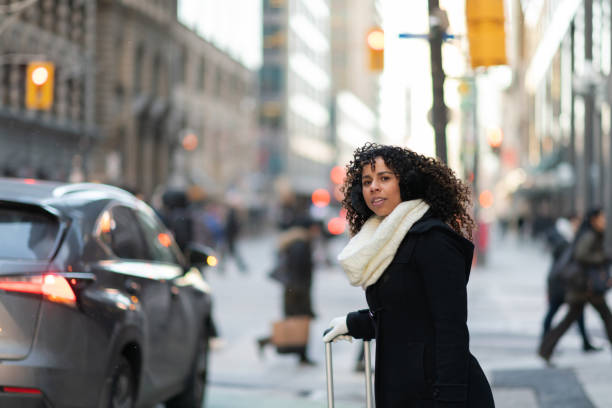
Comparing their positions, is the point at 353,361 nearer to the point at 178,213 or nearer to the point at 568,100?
the point at 178,213

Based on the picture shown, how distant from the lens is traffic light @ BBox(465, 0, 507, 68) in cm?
958

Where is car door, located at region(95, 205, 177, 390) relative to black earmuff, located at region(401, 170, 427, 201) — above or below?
below

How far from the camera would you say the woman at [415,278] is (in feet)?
12.0

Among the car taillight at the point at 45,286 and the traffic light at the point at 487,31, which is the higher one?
the traffic light at the point at 487,31

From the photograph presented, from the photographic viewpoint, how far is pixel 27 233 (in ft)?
18.0

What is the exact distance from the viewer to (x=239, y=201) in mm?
63375

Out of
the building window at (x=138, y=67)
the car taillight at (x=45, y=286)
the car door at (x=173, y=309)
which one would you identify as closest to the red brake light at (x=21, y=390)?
the car taillight at (x=45, y=286)

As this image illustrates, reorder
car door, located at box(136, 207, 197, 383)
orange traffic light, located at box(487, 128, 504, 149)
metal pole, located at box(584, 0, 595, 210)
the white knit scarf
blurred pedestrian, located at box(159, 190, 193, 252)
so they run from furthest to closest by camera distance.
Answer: metal pole, located at box(584, 0, 595, 210)
orange traffic light, located at box(487, 128, 504, 149)
blurred pedestrian, located at box(159, 190, 193, 252)
car door, located at box(136, 207, 197, 383)
the white knit scarf

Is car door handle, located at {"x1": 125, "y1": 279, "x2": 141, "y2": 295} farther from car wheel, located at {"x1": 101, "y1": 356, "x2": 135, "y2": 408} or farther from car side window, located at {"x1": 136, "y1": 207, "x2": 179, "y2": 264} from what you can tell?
car side window, located at {"x1": 136, "y1": 207, "x2": 179, "y2": 264}

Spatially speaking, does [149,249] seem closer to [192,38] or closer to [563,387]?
[563,387]

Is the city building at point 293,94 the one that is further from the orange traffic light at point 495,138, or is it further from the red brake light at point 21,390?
the red brake light at point 21,390

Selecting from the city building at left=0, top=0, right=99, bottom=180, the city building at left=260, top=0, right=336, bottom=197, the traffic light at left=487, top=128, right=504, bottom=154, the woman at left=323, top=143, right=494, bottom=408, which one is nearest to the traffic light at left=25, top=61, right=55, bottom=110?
the city building at left=0, top=0, right=99, bottom=180

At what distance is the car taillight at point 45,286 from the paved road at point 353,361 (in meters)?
3.63

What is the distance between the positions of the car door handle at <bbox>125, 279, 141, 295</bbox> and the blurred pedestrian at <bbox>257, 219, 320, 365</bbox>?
16.6ft
